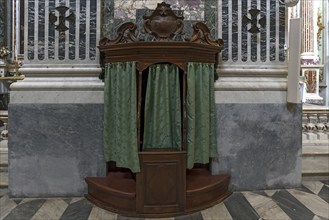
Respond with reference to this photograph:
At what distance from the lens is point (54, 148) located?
3.73 metres

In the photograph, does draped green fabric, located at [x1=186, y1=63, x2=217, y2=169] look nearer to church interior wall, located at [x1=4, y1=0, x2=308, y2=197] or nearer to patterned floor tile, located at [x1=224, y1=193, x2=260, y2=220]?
church interior wall, located at [x1=4, y1=0, x2=308, y2=197]

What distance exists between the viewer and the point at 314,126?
5926mm

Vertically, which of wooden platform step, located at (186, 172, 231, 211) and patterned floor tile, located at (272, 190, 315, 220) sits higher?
wooden platform step, located at (186, 172, 231, 211)

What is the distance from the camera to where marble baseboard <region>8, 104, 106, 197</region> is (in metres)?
3.69

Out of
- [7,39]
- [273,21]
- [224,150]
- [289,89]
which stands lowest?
[224,150]

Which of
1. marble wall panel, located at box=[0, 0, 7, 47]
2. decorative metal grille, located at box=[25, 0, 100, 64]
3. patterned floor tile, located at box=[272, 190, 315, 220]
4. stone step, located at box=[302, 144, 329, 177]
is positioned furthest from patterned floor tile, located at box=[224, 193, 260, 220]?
marble wall panel, located at box=[0, 0, 7, 47]

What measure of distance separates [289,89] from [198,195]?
1.77 meters

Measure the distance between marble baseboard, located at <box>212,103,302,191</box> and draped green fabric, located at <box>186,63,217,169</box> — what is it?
33 centimetres

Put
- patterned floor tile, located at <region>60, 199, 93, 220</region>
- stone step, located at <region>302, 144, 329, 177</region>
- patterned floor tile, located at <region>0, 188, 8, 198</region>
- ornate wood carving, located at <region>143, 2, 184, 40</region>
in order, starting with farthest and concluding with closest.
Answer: stone step, located at <region>302, 144, 329, 177</region>, patterned floor tile, located at <region>0, 188, 8, 198</region>, ornate wood carving, located at <region>143, 2, 184, 40</region>, patterned floor tile, located at <region>60, 199, 93, 220</region>

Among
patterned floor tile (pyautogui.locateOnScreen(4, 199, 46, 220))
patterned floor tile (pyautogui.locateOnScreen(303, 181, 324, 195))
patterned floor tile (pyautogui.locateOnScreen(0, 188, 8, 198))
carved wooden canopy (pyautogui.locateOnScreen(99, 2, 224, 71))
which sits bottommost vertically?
patterned floor tile (pyautogui.locateOnScreen(4, 199, 46, 220))

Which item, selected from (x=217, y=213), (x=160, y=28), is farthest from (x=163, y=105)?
(x=217, y=213)

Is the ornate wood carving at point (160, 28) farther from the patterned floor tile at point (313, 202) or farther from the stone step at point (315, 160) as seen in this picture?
the stone step at point (315, 160)

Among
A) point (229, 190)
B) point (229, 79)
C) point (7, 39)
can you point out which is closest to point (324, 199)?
→ point (229, 190)

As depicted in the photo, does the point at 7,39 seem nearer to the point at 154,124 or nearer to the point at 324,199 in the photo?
the point at 154,124
